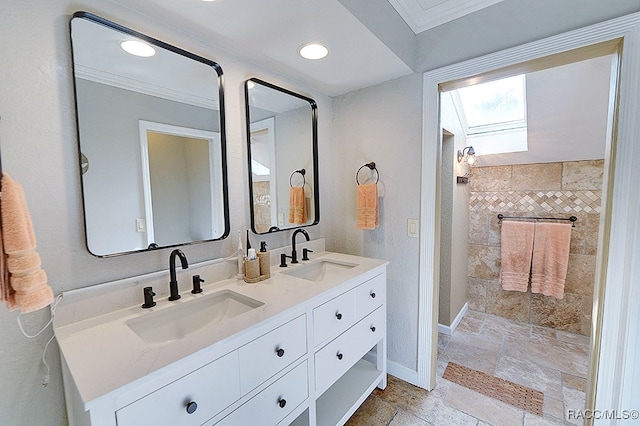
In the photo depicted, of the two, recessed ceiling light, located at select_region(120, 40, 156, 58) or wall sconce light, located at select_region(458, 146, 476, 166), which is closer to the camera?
recessed ceiling light, located at select_region(120, 40, 156, 58)

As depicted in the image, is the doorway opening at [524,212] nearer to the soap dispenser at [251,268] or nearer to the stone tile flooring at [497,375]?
the stone tile flooring at [497,375]

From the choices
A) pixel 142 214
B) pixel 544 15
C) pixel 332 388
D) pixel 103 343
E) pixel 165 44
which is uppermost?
pixel 544 15

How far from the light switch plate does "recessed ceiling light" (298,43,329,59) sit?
116 cm

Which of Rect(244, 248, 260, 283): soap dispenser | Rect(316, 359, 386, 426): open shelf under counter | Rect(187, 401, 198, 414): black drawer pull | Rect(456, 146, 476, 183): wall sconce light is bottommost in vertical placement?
Rect(316, 359, 386, 426): open shelf under counter

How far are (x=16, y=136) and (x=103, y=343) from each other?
741 mm

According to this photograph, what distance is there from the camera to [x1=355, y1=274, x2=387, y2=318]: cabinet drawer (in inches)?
60.7

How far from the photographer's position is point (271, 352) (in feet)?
3.40

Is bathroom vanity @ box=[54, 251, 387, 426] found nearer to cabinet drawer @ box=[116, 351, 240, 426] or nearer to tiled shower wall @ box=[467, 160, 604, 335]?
cabinet drawer @ box=[116, 351, 240, 426]

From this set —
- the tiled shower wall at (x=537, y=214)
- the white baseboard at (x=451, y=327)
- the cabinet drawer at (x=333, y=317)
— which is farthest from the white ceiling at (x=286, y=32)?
the white baseboard at (x=451, y=327)

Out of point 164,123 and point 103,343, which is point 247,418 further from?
point 164,123

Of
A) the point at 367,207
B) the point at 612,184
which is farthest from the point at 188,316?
the point at 612,184

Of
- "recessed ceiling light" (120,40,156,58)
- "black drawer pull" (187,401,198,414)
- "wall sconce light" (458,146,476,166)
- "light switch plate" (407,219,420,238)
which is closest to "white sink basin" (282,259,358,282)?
"light switch plate" (407,219,420,238)

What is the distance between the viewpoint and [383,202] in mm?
1955

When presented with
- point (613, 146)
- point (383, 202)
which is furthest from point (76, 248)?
point (613, 146)
